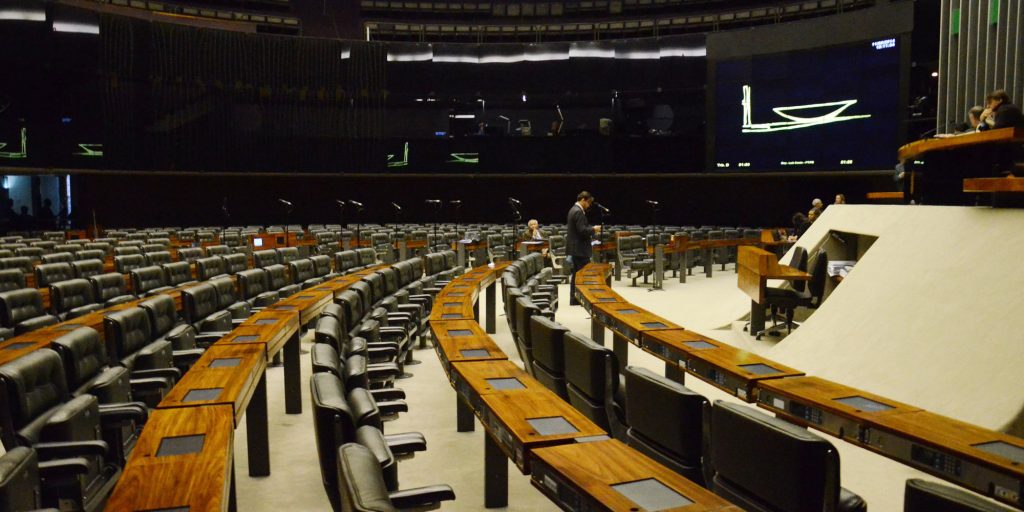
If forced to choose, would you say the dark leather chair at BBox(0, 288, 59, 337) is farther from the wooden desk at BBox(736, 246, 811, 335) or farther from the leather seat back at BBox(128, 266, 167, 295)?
the wooden desk at BBox(736, 246, 811, 335)

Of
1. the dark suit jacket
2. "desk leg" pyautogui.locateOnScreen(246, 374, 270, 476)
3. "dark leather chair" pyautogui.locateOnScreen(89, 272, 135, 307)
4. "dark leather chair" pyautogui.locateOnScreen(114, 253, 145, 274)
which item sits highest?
the dark suit jacket

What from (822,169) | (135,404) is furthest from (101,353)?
(822,169)

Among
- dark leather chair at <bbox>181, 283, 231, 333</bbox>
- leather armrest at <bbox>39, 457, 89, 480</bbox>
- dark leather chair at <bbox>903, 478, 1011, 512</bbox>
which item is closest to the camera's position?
dark leather chair at <bbox>903, 478, 1011, 512</bbox>

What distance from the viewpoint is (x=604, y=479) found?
2.00 metres

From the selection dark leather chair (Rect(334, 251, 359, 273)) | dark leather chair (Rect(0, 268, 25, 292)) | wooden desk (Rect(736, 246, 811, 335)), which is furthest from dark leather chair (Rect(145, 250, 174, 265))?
wooden desk (Rect(736, 246, 811, 335))

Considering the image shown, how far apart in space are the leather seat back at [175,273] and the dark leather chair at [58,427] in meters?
4.11

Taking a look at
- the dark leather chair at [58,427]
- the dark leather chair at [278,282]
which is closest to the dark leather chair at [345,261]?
the dark leather chair at [278,282]

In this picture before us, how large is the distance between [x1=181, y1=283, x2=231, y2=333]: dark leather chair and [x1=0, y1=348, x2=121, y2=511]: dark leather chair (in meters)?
1.91

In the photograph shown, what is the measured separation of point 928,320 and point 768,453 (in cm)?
319

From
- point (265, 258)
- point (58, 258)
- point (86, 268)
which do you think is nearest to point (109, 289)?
point (86, 268)

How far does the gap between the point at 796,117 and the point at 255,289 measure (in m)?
13.5

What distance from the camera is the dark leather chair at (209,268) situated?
7.54 meters

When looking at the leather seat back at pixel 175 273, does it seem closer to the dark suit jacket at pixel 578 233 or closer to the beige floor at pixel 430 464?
the beige floor at pixel 430 464

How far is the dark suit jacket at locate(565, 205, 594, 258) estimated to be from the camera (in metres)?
8.56
